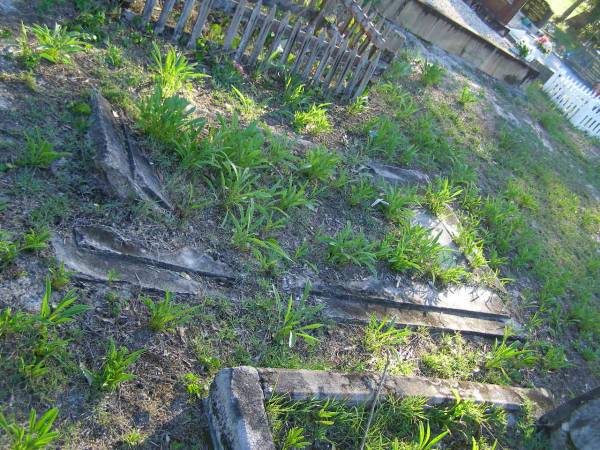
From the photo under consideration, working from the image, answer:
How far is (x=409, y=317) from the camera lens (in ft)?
12.5

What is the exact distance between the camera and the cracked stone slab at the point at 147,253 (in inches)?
111

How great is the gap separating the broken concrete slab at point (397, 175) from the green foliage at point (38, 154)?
3102mm

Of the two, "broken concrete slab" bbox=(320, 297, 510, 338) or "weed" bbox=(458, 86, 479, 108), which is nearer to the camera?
"broken concrete slab" bbox=(320, 297, 510, 338)

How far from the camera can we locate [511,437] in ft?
11.2

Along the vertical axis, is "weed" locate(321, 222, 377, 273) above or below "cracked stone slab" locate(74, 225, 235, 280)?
above

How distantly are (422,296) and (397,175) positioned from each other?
5.52 feet

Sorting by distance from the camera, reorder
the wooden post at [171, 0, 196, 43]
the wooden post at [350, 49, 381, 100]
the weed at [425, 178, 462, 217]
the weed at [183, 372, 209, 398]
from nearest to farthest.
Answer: the weed at [183, 372, 209, 398], the wooden post at [171, 0, 196, 43], the weed at [425, 178, 462, 217], the wooden post at [350, 49, 381, 100]

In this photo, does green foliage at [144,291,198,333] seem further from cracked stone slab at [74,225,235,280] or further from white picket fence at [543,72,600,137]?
white picket fence at [543,72,600,137]

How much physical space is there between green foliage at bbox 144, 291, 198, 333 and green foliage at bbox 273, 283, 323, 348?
626 millimetres

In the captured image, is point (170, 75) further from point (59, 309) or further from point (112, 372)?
point (112, 372)

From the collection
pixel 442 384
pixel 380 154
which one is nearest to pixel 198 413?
pixel 442 384

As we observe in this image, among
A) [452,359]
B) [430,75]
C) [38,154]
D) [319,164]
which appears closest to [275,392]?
[452,359]

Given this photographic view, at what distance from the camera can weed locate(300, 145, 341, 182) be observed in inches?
169

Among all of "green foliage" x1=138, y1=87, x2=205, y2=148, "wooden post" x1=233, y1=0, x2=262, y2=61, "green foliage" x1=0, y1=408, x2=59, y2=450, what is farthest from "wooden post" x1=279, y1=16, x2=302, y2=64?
"green foliage" x1=0, y1=408, x2=59, y2=450
